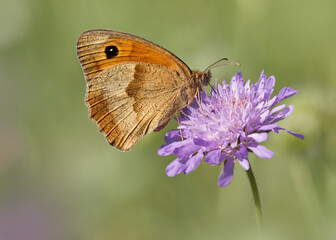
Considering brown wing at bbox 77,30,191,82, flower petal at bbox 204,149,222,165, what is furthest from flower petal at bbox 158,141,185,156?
brown wing at bbox 77,30,191,82

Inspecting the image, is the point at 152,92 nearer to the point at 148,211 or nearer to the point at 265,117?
the point at 265,117

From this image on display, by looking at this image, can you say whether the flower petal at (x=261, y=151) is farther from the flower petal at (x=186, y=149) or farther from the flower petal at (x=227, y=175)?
the flower petal at (x=186, y=149)

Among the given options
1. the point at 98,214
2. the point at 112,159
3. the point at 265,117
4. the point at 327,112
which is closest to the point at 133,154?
the point at 112,159

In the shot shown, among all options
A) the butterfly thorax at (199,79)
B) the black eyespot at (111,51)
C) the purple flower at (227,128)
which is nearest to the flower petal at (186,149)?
the purple flower at (227,128)

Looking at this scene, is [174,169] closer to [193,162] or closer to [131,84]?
[193,162]

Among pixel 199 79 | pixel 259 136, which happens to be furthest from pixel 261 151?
pixel 199 79
